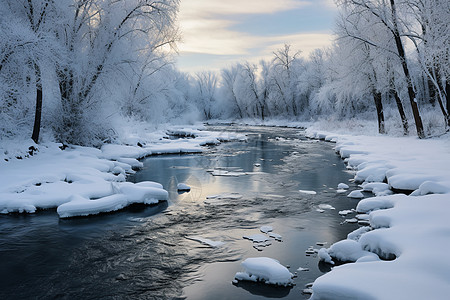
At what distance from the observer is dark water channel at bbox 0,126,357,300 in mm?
5105

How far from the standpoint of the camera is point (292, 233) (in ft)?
23.7

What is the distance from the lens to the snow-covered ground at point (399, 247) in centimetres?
409

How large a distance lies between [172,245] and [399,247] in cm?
387

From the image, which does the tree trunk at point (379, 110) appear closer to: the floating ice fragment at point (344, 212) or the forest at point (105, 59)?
the forest at point (105, 59)

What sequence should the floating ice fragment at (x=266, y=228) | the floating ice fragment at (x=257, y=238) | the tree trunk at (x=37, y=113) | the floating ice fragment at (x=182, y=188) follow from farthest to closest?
the tree trunk at (x=37, y=113) → the floating ice fragment at (x=182, y=188) → the floating ice fragment at (x=266, y=228) → the floating ice fragment at (x=257, y=238)

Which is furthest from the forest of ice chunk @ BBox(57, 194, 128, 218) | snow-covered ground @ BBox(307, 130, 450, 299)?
snow-covered ground @ BBox(307, 130, 450, 299)

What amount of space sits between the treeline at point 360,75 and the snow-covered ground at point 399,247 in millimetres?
7998

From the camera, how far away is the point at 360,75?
860 inches

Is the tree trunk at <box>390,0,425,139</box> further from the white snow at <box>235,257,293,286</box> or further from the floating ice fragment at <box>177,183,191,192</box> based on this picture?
the white snow at <box>235,257,293,286</box>

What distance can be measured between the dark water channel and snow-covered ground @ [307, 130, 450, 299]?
24.6 inches

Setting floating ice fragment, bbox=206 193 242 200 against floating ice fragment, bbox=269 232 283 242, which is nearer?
floating ice fragment, bbox=269 232 283 242

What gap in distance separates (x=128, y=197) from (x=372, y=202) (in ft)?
20.3

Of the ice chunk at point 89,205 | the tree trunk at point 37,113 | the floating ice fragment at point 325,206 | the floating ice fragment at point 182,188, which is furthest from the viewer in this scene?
the tree trunk at point 37,113

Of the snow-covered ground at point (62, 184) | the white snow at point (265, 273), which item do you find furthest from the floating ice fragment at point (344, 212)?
the snow-covered ground at point (62, 184)
